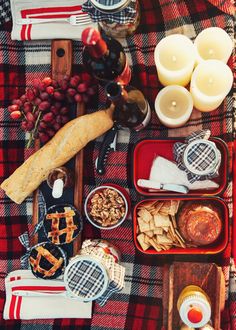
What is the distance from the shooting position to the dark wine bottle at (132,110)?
3.58ft

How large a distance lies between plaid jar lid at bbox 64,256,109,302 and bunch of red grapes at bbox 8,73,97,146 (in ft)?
1.10

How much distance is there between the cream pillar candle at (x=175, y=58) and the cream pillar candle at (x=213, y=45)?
33 mm

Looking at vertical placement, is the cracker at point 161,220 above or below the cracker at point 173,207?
below

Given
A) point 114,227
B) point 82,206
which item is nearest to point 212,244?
point 114,227

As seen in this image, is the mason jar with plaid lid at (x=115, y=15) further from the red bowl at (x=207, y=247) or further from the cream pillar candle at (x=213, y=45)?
the red bowl at (x=207, y=247)

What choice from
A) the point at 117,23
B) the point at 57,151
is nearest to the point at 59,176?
the point at 57,151

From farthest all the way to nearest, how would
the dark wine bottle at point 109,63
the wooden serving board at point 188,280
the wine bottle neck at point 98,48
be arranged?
the wooden serving board at point 188,280 < the dark wine bottle at point 109,63 < the wine bottle neck at point 98,48

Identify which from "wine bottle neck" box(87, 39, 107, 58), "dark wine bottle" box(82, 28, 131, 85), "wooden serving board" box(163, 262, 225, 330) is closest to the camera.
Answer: "wine bottle neck" box(87, 39, 107, 58)

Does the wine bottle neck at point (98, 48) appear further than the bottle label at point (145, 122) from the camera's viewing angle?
No

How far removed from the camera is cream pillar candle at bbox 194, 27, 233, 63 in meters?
1.13

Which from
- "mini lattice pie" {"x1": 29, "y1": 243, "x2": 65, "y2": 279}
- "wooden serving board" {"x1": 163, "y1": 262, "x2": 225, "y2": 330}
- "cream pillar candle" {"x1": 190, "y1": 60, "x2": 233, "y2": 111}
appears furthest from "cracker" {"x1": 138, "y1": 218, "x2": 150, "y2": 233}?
"cream pillar candle" {"x1": 190, "y1": 60, "x2": 233, "y2": 111}

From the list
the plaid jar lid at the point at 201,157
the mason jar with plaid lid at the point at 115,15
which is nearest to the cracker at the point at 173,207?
the plaid jar lid at the point at 201,157

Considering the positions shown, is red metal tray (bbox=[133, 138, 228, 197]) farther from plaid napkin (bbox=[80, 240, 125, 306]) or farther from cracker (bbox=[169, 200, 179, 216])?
plaid napkin (bbox=[80, 240, 125, 306])

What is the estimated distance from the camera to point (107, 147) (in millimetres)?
1193
